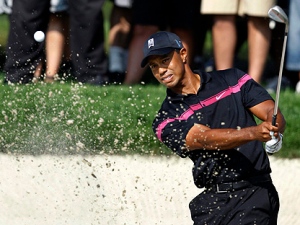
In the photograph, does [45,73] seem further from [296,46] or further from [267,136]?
[267,136]

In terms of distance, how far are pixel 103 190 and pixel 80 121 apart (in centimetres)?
60

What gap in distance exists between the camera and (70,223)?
609 cm

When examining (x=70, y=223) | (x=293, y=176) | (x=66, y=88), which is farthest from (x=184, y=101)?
(x=66, y=88)

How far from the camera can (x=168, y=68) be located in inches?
179

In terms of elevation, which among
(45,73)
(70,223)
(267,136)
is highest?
(267,136)

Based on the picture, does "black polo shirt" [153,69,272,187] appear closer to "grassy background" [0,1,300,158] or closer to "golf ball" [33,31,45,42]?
"grassy background" [0,1,300,158]

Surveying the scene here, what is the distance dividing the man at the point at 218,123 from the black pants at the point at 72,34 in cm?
329

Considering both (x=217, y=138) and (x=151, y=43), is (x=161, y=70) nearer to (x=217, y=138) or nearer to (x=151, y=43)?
(x=151, y=43)

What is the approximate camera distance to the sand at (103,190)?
616cm

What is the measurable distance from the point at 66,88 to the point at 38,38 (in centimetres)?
58

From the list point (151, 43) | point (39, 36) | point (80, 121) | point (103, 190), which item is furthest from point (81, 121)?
point (151, 43)

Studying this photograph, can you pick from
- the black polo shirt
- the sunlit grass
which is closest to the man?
the black polo shirt

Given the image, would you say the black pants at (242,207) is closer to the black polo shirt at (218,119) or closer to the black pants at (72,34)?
the black polo shirt at (218,119)

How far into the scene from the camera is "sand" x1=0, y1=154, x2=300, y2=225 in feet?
20.2
